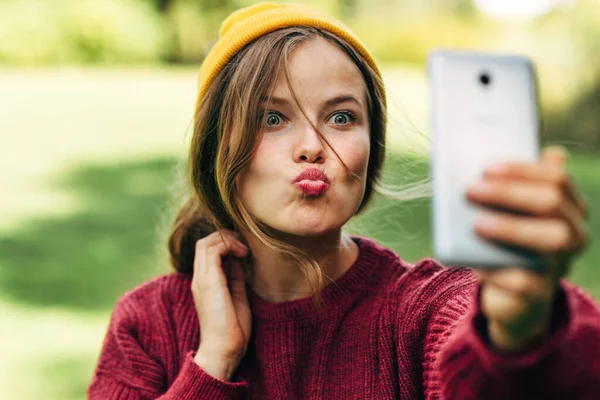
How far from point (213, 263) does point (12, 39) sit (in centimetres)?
1756

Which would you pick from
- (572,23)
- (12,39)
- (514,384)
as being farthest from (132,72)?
(514,384)

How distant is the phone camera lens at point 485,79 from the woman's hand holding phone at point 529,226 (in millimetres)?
182

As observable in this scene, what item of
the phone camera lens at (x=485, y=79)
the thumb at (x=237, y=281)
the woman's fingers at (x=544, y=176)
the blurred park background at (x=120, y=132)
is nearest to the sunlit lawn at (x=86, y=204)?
the blurred park background at (x=120, y=132)

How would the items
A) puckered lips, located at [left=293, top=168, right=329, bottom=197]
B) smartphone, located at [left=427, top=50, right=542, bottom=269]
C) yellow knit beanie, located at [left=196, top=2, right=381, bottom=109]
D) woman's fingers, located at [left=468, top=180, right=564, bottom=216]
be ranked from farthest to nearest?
yellow knit beanie, located at [left=196, top=2, right=381, bottom=109], puckered lips, located at [left=293, top=168, right=329, bottom=197], smartphone, located at [left=427, top=50, right=542, bottom=269], woman's fingers, located at [left=468, top=180, right=564, bottom=216]

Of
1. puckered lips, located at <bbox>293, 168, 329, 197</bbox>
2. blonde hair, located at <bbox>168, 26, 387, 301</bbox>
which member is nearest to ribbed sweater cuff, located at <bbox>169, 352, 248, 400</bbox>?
blonde hair, located at <bbox>168, 26, 387, 301</bbox>

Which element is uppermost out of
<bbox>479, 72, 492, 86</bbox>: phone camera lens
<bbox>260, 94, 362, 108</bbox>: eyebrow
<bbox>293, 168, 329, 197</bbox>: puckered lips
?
<bbox>479, 72, 492, 86</bbox>: phone camera lens

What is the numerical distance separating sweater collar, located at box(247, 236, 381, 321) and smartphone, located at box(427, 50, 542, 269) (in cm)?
105

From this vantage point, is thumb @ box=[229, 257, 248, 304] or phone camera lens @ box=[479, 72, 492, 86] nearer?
phone camera lens @ box=[479, 72, 492, 86]

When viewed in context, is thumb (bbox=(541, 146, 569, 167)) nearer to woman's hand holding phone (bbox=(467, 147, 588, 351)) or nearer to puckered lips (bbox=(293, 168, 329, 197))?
woman's hand holding phone (bbox=(467, 147, 588, 351))

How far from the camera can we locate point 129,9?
20969 millimetres

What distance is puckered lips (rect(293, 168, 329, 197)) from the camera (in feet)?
6.94

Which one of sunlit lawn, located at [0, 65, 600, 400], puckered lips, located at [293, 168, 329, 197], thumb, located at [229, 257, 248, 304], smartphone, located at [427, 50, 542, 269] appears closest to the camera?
smartphone, located at [427, 50, 542, 269]

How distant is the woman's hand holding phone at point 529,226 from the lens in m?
1.26

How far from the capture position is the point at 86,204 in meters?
9.01
